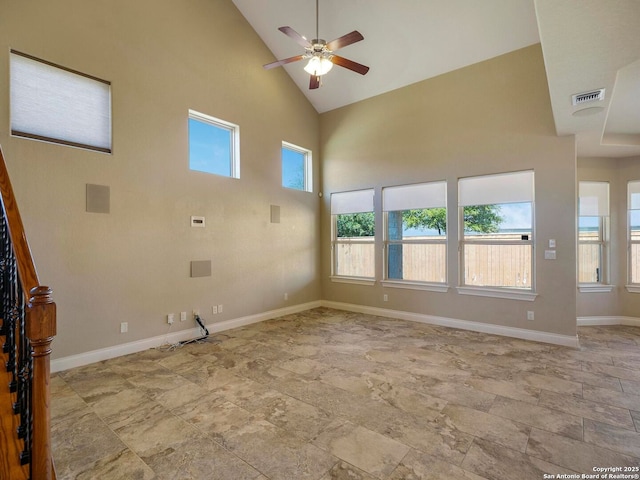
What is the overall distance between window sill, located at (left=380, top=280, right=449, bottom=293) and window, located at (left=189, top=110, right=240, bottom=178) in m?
3.32

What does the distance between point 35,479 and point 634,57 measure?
15.1ft

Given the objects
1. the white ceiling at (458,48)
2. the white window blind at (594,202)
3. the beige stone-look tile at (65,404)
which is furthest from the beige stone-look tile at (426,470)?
the white window blind at (594,202)

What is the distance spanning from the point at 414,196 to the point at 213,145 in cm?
352

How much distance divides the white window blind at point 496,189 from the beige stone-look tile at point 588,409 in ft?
9.18

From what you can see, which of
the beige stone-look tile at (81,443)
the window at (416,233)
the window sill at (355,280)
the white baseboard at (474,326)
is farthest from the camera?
the window sill at (355,280)

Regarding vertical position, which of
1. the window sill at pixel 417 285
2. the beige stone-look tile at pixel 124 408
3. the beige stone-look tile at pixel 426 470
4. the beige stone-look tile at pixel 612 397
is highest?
the window sill at pixel 417 285

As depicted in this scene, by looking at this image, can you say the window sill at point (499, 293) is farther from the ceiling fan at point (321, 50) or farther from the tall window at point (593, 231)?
the ceiling fan at point (321, 50)

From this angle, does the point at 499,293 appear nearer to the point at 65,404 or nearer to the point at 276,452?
the point at 276,452

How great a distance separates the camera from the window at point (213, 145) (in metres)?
4.82

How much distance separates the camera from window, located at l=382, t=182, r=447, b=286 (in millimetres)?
5430

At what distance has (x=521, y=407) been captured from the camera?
8.89 feet

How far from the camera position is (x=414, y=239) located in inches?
226

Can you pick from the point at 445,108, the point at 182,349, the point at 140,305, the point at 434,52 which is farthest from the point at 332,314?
the point at 434,52

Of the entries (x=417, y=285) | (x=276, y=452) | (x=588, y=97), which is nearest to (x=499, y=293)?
(x=417, y=285)
